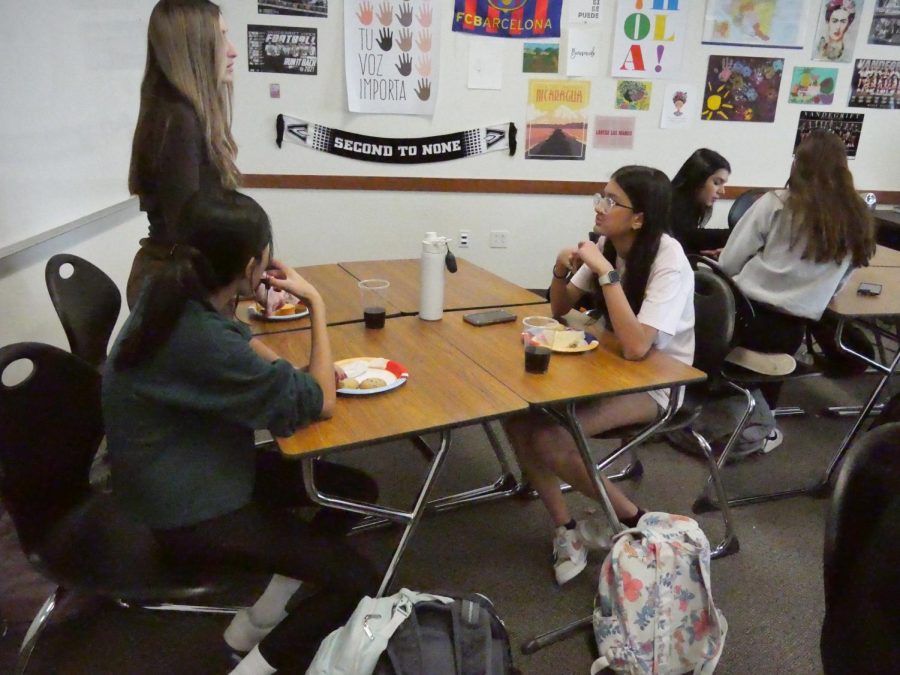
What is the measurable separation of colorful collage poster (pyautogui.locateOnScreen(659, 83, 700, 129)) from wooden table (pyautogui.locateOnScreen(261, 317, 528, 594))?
2948 mm

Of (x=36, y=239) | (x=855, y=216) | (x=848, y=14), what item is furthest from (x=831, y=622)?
(x=848, y=14)

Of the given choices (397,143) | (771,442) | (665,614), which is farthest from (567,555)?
(397,143)

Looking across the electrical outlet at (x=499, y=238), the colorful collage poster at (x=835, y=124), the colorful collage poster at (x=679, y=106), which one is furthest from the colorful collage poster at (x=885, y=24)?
the electrical outlet at (x=499, y=238)

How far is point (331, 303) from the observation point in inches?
81.6

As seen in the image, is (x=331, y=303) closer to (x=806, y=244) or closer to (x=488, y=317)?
(x=488, y=317)

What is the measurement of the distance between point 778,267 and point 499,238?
2001 mm

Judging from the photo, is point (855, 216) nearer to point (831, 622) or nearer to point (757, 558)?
point (757, 558)

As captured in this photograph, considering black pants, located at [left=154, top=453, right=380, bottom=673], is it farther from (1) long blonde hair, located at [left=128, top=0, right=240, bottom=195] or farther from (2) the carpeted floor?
(1) long blonde hair, located at [left=128, top=0, right=240, bottom=195]

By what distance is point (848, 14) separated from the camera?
399 centimetres

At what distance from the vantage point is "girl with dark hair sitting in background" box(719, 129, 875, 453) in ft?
7.45

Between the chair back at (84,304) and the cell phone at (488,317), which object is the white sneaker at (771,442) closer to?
the cell phone at (488,317)

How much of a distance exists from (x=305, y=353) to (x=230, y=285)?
43 centimetres

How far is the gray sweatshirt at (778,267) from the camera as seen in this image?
2309 mm

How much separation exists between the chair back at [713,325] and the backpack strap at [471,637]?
1.11m
